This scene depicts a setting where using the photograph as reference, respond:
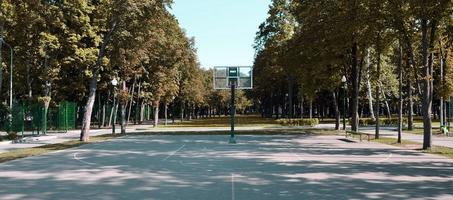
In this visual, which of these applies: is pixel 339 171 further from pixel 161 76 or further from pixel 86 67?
pixel 161 76

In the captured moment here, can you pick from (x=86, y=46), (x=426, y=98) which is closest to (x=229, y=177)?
(x=426, y=98)

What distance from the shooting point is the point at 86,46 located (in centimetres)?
4716

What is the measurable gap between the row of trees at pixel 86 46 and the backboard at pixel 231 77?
506cm

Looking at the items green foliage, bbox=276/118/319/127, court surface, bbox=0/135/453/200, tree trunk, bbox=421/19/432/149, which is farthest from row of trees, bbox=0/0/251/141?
tree trunk, bbox=421/19/432/149

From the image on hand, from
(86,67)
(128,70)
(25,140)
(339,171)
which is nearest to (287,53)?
(128,70)

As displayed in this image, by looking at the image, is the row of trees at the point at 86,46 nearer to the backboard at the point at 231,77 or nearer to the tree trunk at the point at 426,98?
the backboard at the point at 231,77

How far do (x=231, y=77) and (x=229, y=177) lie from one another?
20084 millimetres

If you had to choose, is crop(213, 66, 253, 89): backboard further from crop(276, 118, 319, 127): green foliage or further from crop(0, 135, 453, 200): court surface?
crop(276, 118, 319, 127): green foliage

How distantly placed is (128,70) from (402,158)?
29.7 meters

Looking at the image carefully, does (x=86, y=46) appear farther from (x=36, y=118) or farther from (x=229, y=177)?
(x=229, y=177)

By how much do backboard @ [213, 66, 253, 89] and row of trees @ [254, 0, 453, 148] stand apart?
6297 millimetres

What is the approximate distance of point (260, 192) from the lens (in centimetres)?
1157

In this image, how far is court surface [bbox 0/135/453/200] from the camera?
1141 cm

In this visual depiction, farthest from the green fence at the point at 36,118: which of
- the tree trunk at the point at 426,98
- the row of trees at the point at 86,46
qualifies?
the tree trunk at the point at 426,98
